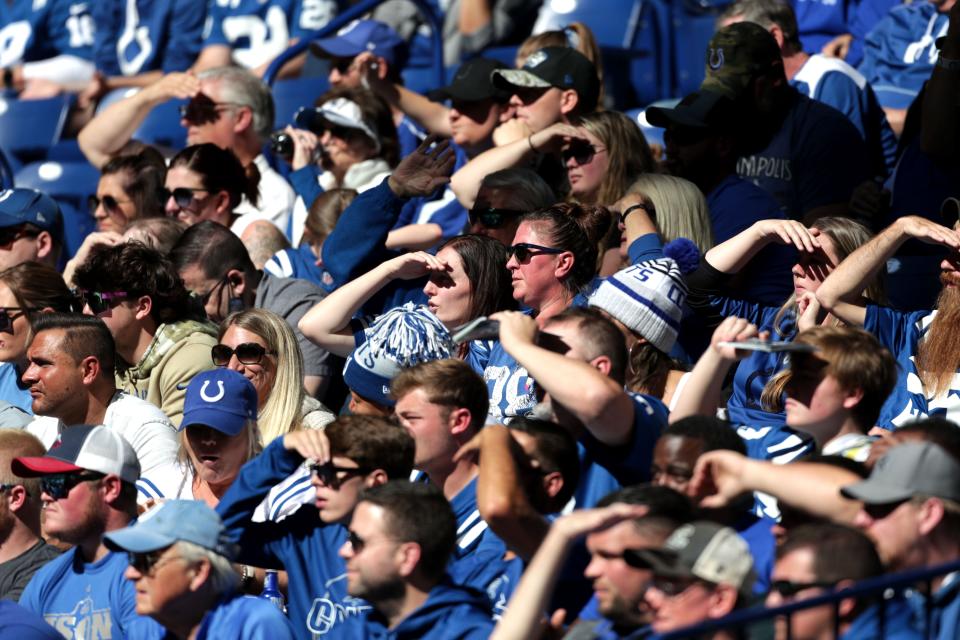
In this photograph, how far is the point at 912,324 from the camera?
19.6 feet

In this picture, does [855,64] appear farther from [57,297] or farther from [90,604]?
[90,604]

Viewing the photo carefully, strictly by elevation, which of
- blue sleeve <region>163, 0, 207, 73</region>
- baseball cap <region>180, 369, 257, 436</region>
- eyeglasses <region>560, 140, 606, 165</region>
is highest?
eyeglasses <region>560, 140, 606, 165</region>

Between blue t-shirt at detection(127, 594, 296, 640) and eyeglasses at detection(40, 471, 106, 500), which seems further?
eyeglasses at detection(40, 471, 106, 500)

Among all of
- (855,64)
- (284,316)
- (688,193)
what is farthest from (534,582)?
(855,64)

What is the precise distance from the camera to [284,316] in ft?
24.4

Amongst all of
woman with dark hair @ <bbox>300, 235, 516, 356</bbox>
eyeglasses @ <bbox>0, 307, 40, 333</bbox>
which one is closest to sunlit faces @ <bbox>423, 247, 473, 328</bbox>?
woman with dark hair @ <bbox>300, 235, 516, 356</bbox>

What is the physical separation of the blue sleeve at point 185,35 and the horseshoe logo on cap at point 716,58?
5.65m

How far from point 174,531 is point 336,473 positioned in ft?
1.62

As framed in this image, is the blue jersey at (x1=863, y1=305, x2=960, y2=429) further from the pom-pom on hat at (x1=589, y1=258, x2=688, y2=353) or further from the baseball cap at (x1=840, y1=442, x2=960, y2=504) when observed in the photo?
the baseball cap at (x1=840, y1=442, x2=960, y2=504)

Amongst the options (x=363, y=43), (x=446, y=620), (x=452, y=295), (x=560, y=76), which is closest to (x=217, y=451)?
(x=452, y=295)

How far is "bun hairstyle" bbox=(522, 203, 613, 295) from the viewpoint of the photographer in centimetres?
626

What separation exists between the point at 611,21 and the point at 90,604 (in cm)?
626

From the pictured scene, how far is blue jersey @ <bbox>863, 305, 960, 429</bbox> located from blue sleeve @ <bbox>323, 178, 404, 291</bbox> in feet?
6.80

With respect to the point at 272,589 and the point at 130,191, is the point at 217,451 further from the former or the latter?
the point at 130,191
